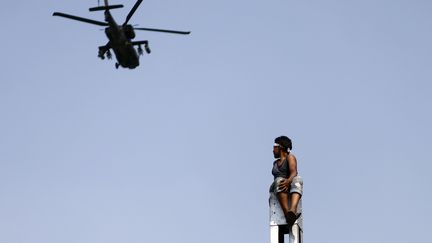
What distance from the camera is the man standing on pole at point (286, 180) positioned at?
8719 mm

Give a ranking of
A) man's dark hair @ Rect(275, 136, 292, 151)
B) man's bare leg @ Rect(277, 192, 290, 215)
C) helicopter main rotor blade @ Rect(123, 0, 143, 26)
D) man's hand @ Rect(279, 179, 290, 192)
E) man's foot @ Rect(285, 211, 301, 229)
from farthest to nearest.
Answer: helicopter main rotor blade @ Rect(123, 0, 143, 26), man's dark hair @ Rect(275, 136, 292, 151), man's hand @ Rect(279, 179, 290, 192), man's bare leg @ Rect(277, 192, 290, 215), man's foot @ Rect(285, 211, 301, 229)

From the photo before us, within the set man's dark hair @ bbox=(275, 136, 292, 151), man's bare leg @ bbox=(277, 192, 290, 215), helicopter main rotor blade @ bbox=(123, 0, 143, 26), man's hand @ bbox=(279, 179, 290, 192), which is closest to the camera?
man's bare leg @ bbox=(277, 192, 290, 215)

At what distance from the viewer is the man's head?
366 inches

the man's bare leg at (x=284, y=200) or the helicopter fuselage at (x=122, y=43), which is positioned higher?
the helicopter fuselage at (x=122, y=43)

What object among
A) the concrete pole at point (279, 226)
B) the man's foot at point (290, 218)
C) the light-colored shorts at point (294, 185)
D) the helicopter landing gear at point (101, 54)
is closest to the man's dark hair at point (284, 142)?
the light-colored shorts at point (294, 185)

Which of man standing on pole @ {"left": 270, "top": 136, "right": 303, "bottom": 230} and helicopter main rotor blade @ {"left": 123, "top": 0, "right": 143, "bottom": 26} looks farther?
helicopter main rotor blade @ {"left": 123, "top": 0, "right": 143, "bottom": 26}

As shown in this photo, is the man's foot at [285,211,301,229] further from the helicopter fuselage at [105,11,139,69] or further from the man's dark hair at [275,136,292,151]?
the helicopter fuselage at [105,11,139,69]

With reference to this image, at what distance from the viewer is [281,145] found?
366 inches

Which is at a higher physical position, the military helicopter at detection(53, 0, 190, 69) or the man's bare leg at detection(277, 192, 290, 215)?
the military helicopter at detection(53, 0, 190, 69)


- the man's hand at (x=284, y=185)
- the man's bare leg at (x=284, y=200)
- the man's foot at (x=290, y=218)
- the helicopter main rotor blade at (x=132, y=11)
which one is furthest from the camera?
the helicopter main rotor blade at (x=132, y=11)

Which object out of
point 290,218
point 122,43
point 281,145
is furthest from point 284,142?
point 122,43

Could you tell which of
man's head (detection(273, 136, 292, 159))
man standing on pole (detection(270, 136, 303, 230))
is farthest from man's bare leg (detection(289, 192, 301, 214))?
man's head (detection(273, 136, 292, 159))

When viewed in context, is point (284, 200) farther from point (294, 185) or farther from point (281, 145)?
point (281, 145)

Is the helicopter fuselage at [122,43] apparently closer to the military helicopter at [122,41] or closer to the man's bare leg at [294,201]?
the military helicopter at [122,41]
